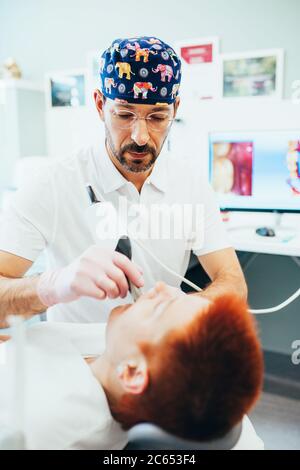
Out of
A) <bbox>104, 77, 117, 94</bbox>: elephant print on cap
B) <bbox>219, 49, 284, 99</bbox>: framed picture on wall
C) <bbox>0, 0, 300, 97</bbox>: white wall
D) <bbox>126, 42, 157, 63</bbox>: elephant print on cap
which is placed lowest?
<bbox>104, 77, 117, 94</bbox>: elephant print on cap

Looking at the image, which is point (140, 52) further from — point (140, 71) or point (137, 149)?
point (137, 149)

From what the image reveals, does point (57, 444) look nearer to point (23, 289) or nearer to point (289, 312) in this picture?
point (23, 289)

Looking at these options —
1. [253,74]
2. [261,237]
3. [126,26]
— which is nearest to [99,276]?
[261,237]

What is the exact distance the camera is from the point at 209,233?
1031mm

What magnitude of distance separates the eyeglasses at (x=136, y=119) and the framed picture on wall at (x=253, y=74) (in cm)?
154

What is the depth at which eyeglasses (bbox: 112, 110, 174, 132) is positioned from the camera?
870 millimetres

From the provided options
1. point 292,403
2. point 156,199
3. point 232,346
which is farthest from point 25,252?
point 292,403

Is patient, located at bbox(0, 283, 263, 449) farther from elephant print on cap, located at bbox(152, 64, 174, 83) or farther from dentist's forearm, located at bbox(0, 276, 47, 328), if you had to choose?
elephant print on cap, located at bbox(152, 64, 174, 83)

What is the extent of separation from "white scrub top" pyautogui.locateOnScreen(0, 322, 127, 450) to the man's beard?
422mm

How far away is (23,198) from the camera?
3.02 feet

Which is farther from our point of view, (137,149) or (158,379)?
(137,149)

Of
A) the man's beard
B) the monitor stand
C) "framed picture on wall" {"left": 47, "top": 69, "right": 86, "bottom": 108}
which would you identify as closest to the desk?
the monitor stand

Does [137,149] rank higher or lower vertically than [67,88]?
lower

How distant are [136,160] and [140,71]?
0.63 ft
